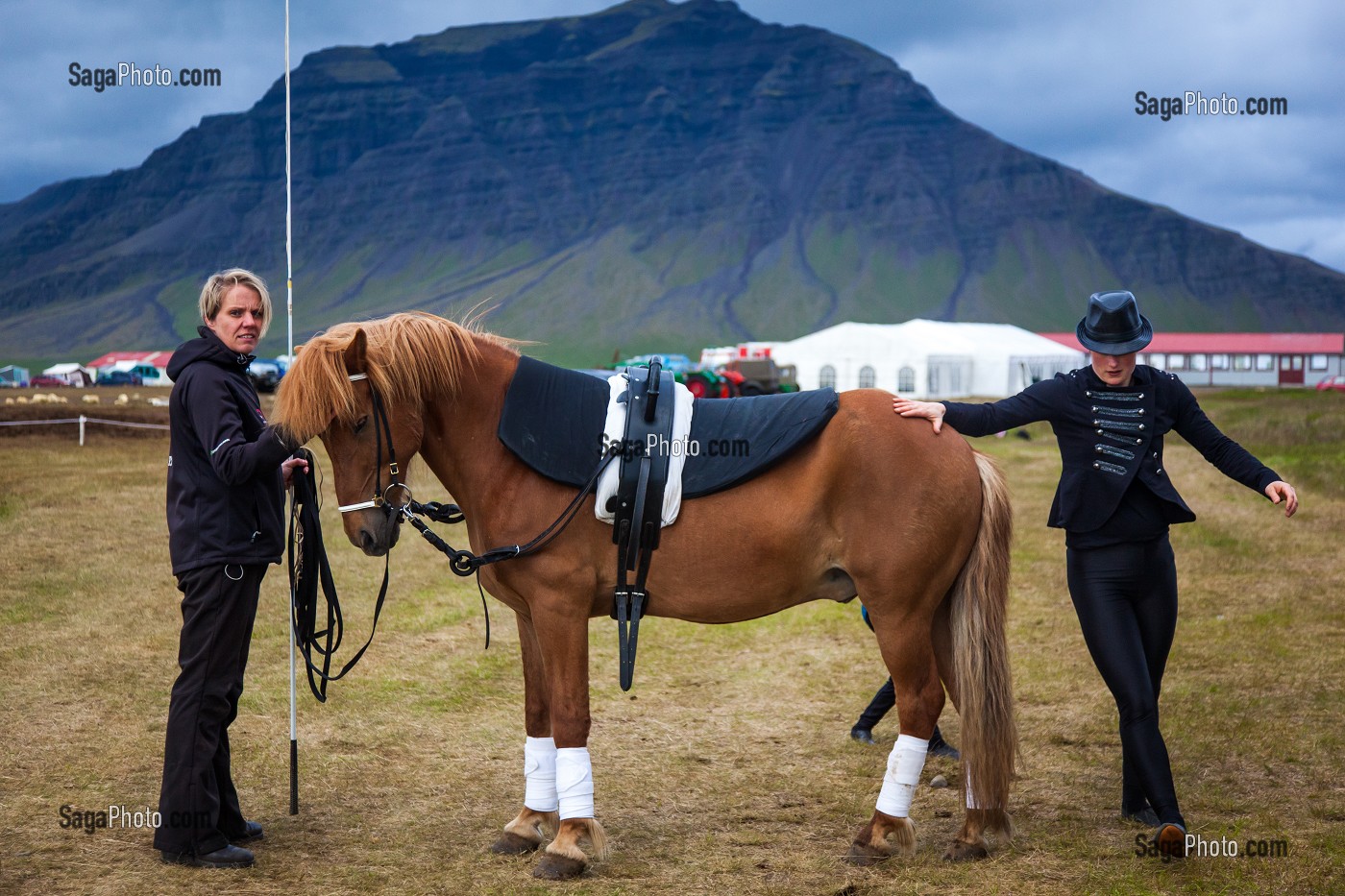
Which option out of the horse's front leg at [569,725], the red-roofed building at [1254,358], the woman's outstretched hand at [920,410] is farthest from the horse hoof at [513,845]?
the red-roofed building at [1254,358]

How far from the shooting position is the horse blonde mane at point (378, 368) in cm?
406

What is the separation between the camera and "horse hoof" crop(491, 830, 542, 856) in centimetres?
449

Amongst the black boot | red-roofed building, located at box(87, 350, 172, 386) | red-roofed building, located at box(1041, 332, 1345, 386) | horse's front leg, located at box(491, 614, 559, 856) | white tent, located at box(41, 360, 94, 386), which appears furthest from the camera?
red-roofed building, located at box(1041, 332, 1345, 386)

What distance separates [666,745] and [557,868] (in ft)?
6.11

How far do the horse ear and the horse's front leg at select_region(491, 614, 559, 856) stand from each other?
4.39 feet

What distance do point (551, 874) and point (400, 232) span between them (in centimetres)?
20554

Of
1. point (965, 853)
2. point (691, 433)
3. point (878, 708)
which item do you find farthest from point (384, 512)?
point (878, 708)

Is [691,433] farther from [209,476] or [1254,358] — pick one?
[1254,358]

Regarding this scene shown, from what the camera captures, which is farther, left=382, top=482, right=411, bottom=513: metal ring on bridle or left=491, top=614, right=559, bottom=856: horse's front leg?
left=491, top=614, right=559, bottom=856: horse's front leg

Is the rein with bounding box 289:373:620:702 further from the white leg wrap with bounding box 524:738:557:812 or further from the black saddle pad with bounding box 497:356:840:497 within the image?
the white leg wrap with bounding box 524:738:557:812

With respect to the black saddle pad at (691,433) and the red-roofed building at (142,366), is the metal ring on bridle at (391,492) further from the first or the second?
the red-roofed building at (142,366)

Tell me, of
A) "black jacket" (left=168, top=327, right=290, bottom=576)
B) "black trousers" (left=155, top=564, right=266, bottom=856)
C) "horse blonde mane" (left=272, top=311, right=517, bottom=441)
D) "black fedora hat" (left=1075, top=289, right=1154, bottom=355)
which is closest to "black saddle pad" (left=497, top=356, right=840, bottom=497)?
"horse blonde mane" (left=272, top=311, right=517, bottom=441)

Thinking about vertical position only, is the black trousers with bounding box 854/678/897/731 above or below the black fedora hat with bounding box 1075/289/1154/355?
below

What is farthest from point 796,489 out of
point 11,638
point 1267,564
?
point 1267,564
